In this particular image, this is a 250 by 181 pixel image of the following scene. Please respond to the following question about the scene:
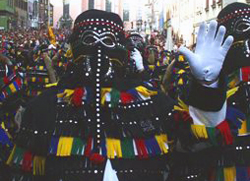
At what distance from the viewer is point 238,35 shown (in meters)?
3.69

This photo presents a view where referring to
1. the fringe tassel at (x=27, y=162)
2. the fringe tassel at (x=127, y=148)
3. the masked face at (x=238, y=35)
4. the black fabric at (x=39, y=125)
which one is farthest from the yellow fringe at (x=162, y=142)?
the masked face at (x=238, y=35)

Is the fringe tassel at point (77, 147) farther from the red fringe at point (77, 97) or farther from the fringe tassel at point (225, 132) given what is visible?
the fringe tassel at point (225, 132)

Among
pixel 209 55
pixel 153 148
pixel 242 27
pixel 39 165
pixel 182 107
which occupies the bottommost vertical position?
pixel 39 165

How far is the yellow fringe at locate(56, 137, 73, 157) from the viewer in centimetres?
268

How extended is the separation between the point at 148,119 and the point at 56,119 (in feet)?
1.71

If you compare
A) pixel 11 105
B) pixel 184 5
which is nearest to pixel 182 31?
pixel 184 5

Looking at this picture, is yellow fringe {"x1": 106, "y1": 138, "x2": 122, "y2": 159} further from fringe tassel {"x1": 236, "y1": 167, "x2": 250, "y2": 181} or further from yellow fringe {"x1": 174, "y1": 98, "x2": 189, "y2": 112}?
fringe tassel {"x1": 236, "y1": 167, "x2": 250, "y2": 181}

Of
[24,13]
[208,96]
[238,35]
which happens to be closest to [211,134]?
[208,96]

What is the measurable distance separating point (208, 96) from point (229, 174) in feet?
3.20

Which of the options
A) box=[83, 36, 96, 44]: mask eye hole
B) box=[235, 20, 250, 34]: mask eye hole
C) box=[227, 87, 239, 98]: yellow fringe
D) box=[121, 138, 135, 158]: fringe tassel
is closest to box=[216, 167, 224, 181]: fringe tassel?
box=[227, 87, 239, 98]: yellow fringe

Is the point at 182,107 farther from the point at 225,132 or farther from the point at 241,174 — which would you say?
the point at 241,174

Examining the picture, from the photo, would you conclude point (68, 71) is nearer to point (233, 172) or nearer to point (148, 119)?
point (148, 119)

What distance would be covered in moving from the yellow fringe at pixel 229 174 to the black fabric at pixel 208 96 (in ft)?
2.87

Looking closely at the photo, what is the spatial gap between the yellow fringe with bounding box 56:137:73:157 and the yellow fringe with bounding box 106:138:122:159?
209 millimetres
